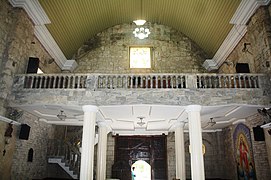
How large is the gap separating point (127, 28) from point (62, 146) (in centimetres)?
862

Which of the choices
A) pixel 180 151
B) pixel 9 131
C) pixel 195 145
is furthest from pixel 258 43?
pixel 9 131

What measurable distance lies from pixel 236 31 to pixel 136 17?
6399mm

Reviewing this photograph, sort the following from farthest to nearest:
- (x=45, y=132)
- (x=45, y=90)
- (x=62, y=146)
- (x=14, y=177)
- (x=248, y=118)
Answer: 1. (x=62, y=146)
2. (x=45, y=132)
3. (x=248, y=118)
4. (x=14, y=177)
5. (x=45, y=90)

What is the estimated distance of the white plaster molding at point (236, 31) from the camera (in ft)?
32.5

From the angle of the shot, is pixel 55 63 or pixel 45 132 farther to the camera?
pixel 55 63

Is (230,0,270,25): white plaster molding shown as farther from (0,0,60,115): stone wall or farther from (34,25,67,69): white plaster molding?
(0,0,60,115): stone wall

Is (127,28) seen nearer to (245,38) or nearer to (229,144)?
(245,38)

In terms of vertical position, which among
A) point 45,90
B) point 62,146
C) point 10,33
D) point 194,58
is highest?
point 194,58

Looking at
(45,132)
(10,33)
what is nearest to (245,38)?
(10,33)

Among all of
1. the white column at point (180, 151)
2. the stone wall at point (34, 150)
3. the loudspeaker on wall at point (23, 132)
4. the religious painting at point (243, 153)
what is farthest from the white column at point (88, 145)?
the religious painting at point (243, 153)

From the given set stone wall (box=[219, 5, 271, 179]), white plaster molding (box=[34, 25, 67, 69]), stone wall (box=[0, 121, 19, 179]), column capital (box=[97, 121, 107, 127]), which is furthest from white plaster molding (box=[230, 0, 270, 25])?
stone wall (box=[0, 121, 19, 179])

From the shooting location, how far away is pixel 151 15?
15086 millimetres

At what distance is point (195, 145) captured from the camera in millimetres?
8602

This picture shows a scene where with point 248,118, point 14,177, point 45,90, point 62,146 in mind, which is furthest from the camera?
point 62,146
